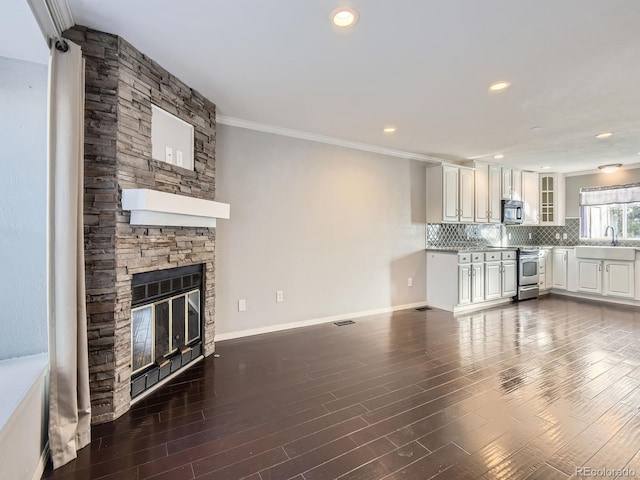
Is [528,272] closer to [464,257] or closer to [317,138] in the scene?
[464,257]

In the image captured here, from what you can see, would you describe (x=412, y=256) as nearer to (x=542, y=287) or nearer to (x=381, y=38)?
(x=542, y=287)

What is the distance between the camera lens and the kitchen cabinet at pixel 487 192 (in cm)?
548

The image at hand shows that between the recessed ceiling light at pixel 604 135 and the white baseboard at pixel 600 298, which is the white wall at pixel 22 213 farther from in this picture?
the white baseboard at pixel 600 298

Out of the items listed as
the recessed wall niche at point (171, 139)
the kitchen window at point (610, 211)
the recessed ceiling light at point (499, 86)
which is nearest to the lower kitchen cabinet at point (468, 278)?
the kitchen window at point (610, 211)

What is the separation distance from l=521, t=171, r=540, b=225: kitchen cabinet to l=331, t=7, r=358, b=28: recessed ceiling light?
18.5ft

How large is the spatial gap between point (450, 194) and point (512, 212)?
64.6 inches

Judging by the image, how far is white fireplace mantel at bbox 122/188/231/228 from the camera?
2072 millimetres

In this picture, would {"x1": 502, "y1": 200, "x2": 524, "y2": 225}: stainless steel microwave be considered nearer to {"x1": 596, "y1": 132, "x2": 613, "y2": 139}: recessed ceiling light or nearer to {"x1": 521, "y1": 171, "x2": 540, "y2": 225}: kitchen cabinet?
{"x1": 521, "y1": 171, "x2": 540, "y2": 225}: kitchen cabinet

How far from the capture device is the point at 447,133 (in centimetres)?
401

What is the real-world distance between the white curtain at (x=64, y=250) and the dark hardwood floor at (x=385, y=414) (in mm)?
224

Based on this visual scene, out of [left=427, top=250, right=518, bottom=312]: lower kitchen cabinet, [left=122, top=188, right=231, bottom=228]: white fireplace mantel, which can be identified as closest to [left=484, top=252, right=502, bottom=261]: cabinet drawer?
[left=427, top=250, right=518, bottom=312]: lower kitchen cabinet

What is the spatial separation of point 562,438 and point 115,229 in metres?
2.99

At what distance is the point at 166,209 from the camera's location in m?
2.25

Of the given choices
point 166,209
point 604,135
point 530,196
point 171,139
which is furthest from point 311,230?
point 530,196
